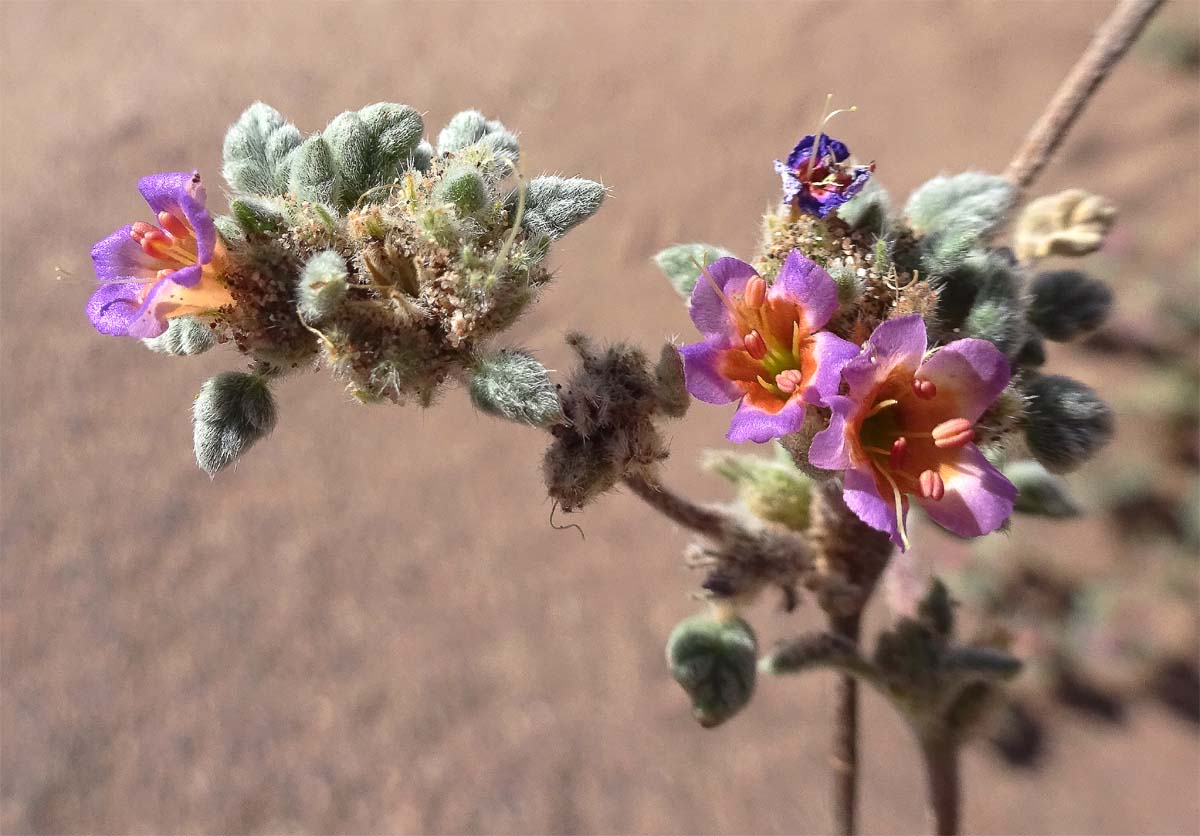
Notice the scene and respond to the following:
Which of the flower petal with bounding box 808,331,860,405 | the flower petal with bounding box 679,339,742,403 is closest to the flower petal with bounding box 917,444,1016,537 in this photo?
the flower petal with bounding box 808,331,860,405

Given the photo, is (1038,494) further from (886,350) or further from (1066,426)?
(886,350)

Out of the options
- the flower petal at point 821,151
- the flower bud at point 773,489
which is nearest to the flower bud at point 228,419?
the flower petal at point 821,151

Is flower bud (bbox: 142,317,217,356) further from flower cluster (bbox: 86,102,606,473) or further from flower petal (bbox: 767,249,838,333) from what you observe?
flower petal (bbox: 767,249,838,333)

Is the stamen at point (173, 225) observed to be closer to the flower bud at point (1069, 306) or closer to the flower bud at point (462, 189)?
the flower bud at point (462, 189)

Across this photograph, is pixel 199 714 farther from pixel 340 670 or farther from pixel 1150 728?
pixel 1150 728

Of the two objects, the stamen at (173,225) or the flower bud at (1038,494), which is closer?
the stamen at (173,225)

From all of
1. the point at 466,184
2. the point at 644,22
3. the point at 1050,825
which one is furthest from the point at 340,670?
the point at 644,22
